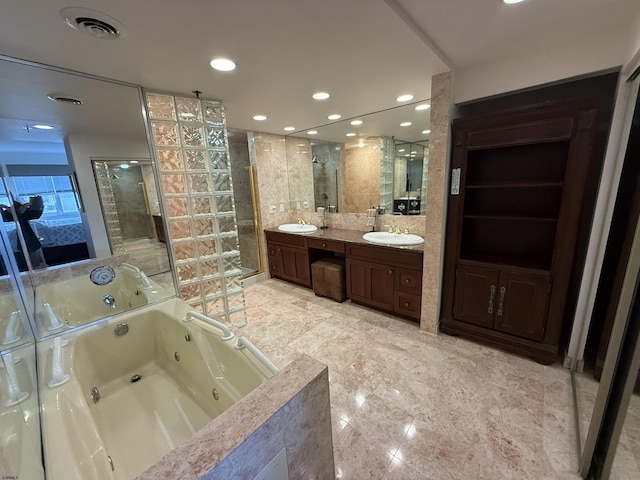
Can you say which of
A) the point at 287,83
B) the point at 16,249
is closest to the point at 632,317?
the point at 287,83

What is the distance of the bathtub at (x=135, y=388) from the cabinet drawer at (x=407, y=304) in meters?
1.65

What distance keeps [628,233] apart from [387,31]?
1.84m

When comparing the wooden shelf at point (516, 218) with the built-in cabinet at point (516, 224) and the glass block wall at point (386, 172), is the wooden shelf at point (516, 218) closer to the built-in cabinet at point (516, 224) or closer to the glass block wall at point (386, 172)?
the built-in cabinet at point (516, 224)

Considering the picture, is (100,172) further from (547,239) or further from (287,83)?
(547,239)

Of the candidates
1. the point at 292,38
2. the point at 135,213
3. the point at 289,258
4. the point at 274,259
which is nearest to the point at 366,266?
the point at 289,258

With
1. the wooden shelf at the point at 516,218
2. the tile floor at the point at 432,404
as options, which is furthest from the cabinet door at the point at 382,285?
the wooden shelf at the point at 516,218

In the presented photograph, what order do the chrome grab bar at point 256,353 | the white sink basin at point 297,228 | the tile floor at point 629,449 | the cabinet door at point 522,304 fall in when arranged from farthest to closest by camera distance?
1. the white sink basin at point 297,228
2. the cabinet door at point 522,304
3. the chrome grab bar at point 256,353
4. the tile floor at point 629,449

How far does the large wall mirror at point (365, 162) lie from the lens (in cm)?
262

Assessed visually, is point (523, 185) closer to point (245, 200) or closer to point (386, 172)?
point (386, 172)

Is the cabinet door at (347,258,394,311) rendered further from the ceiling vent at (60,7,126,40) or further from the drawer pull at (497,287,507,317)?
the ceiling vent at (60,7,126,40)

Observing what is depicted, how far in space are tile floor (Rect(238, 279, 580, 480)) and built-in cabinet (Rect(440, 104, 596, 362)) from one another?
283mm

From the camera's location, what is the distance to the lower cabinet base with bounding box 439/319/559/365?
6.22ft

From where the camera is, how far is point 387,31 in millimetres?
1318

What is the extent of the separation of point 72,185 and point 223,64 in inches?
50.1
